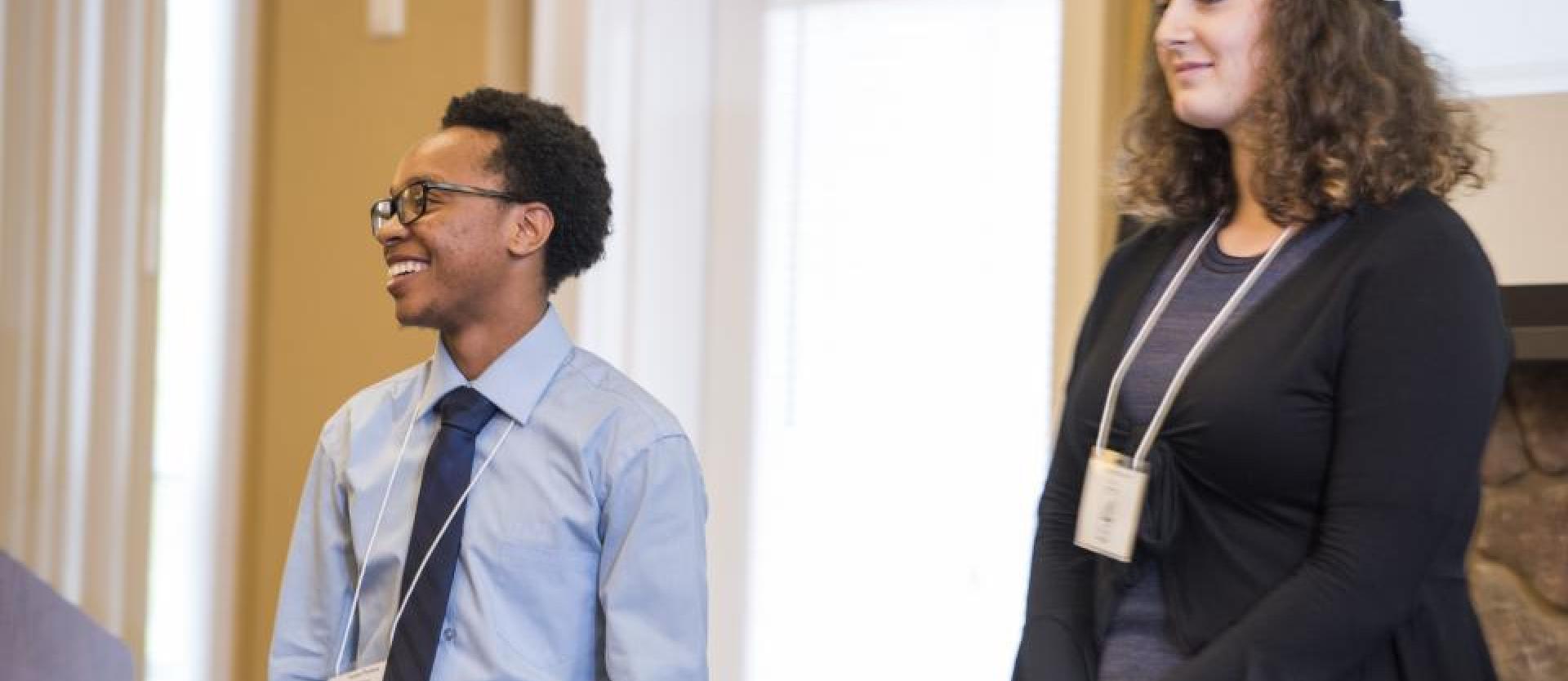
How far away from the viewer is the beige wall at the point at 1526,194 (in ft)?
7.73

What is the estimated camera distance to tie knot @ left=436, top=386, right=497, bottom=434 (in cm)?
206

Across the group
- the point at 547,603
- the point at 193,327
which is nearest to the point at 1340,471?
the point at 547,603

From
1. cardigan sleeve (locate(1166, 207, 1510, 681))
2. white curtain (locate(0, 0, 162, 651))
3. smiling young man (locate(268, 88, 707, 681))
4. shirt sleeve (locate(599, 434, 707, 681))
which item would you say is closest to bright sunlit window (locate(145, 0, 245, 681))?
white curtain (locate(0, 0, 162, 651))

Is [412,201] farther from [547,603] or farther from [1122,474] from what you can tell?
[1122,474]

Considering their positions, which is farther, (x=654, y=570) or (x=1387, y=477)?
(x=654, y=570)

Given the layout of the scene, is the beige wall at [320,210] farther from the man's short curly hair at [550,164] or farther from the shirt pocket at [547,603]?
the shirt pocket at [547,603]

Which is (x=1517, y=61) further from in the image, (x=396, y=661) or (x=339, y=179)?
(x=339, y=179)

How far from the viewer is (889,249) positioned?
3207 millimetres

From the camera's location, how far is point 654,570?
6.42 ft

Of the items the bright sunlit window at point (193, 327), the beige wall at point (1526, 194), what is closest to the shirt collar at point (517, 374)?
the beige wall at point (1526, 194)

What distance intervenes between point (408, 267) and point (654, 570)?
19.5 inches

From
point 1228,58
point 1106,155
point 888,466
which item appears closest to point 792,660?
point 888,466

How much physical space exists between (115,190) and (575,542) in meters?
2.04

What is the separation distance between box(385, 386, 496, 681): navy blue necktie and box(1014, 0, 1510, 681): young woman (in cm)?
72
